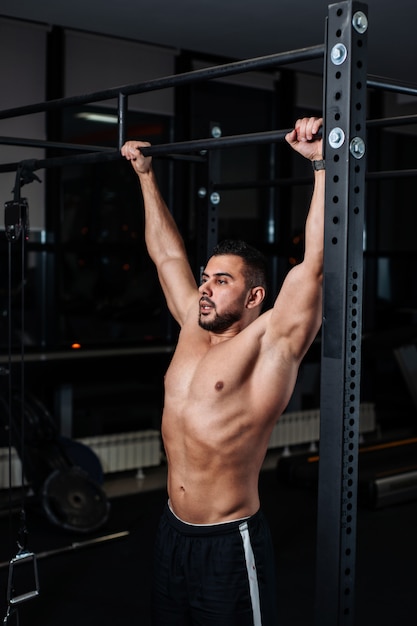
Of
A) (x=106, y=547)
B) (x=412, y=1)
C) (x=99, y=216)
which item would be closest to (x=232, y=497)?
(x=106, y=547)

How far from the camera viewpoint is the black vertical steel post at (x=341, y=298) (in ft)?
5.78

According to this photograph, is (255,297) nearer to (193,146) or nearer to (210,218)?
(193,146)

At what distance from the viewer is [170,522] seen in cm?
247

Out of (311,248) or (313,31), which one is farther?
(313,31)

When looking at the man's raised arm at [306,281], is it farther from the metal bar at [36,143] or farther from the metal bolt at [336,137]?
the metal bar at [36,143]

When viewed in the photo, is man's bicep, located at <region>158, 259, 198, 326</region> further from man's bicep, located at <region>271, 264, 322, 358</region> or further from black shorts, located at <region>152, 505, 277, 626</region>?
black shorts, located at <region>152, 505, 277, 626</region>

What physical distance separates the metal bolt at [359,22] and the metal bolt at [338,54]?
1.9 inches

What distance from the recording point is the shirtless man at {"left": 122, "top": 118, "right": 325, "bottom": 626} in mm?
2324

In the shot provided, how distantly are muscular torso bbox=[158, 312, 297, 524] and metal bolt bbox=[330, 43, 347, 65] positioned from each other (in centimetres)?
80

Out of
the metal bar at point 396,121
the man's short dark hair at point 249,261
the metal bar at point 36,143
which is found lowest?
the man's short dark hair at point 249,261

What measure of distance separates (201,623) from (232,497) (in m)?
0.37

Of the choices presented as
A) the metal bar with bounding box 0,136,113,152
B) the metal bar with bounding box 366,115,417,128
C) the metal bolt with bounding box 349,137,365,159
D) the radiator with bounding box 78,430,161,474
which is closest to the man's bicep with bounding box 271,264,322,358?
the metal bolt with bounding box 349,137,365,159

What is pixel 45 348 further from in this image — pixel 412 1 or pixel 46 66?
pixel 412 1

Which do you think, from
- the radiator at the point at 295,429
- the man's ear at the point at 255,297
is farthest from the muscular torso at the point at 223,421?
the radiator at the point at 295,429
